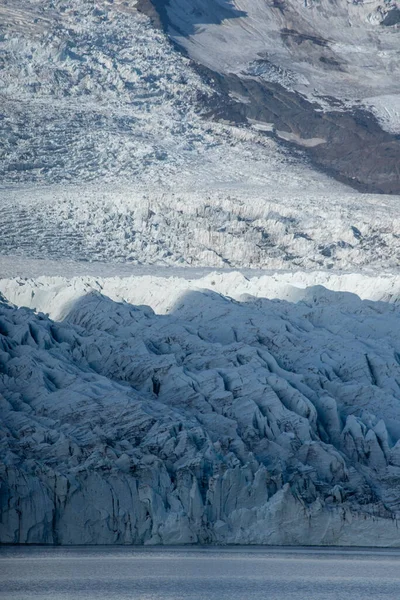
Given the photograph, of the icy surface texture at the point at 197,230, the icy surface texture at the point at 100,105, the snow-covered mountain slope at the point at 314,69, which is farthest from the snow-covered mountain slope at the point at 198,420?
the snow-covered mountain slope at the point at 314,69

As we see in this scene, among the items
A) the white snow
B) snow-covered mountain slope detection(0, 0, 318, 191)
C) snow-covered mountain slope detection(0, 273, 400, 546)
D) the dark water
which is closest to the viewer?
the dark water

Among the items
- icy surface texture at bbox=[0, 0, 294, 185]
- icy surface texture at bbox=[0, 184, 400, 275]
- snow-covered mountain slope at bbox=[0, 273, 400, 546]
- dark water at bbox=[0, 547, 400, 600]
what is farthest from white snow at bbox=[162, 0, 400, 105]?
dark water at bbox=[0, 547, 400, 600]

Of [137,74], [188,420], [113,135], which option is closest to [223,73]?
[137,74]

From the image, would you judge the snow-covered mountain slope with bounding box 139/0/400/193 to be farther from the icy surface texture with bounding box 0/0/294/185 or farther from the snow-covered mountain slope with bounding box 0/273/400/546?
the snow-covered mountain slope with bounding box 0/273/400/546

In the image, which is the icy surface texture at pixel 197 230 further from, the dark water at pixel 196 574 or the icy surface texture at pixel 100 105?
the dark water at pixel 196 574

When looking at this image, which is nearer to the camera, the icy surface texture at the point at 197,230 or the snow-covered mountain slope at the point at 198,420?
the snow-covered mountain slope at the point at 198,420

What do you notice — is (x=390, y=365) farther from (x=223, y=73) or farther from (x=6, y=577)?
(x=223, y=73)
